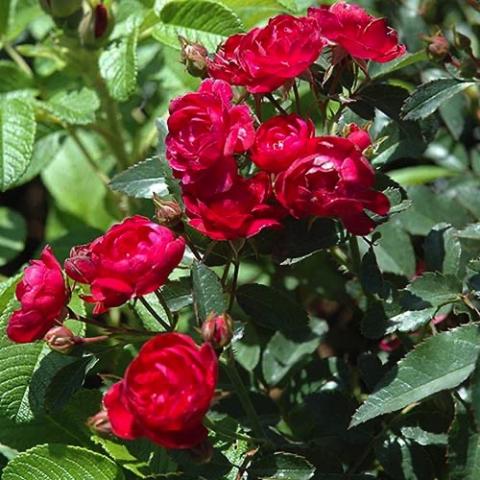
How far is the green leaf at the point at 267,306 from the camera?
1.36m

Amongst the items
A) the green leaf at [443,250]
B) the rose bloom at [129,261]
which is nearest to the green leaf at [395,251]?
the green leaf at [443,250]

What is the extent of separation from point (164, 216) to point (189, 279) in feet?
0.42

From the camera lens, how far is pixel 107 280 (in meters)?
1.12

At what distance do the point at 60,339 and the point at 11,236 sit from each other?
0.85 metres

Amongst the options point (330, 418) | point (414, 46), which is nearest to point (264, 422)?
point (330, 418)

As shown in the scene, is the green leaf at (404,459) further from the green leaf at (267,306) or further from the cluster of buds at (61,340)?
the cluster of buds at (61,340)

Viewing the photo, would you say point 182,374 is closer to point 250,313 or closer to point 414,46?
point 250,313

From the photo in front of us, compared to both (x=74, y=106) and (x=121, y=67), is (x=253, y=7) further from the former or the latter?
(x=74, y=106)

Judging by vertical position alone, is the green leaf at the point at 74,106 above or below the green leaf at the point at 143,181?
below

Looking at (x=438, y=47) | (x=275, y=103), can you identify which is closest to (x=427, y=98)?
(x=438, y=47)

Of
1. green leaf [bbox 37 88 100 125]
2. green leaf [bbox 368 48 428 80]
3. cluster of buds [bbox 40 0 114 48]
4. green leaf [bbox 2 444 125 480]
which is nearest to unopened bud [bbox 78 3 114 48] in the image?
cluster of buds [bbox 40 0 114 48]

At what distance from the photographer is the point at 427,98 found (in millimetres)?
1396

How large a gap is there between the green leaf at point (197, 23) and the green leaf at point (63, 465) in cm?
65

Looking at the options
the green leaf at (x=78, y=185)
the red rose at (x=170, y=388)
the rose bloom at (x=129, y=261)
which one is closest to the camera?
the red rose at (x=170, y=388)
